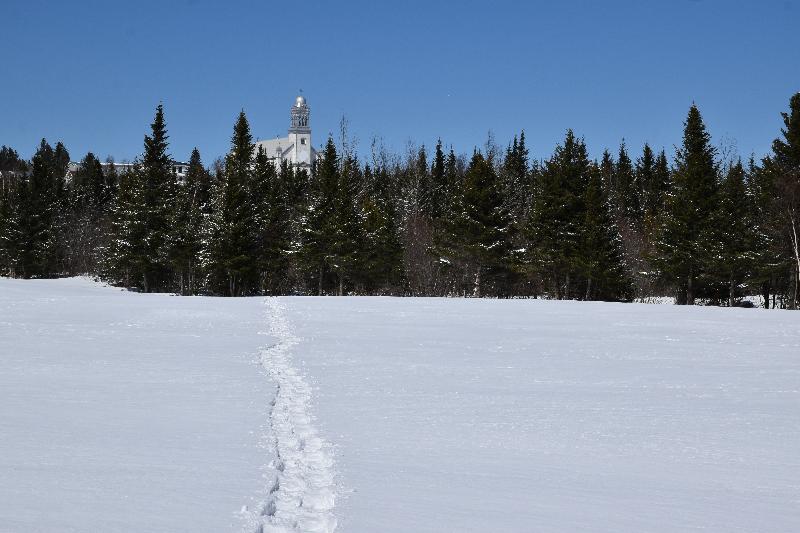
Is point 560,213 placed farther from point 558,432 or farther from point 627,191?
point 627,191

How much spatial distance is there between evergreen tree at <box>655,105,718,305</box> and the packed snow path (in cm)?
3744

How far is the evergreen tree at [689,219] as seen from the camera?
1687 inches

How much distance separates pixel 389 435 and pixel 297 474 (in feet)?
6.96

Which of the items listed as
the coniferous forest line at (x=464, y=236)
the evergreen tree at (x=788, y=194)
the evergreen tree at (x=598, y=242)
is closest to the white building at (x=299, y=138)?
the coniferous forest line at (x=464, y=236)

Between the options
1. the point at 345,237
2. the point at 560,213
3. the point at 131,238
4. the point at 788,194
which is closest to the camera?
the point at 788,194

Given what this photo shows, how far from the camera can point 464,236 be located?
4738cm

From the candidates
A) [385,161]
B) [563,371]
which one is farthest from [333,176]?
[385,161]

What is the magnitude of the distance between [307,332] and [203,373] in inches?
324

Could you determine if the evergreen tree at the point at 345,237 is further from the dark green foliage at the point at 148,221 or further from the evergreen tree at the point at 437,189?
the evergreen tree at the point at 437,189

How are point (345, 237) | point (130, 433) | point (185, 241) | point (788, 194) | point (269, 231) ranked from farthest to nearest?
point (269, 231), point (345, 237), point (185, 241), point (788, 194), point (130, 433)

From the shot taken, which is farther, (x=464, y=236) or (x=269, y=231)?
(x=269, y=231)

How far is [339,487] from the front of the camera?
5.59m

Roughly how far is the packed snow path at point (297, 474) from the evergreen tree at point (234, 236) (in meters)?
38.8

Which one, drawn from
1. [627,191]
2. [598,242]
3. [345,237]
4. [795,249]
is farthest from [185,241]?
[627,191]
